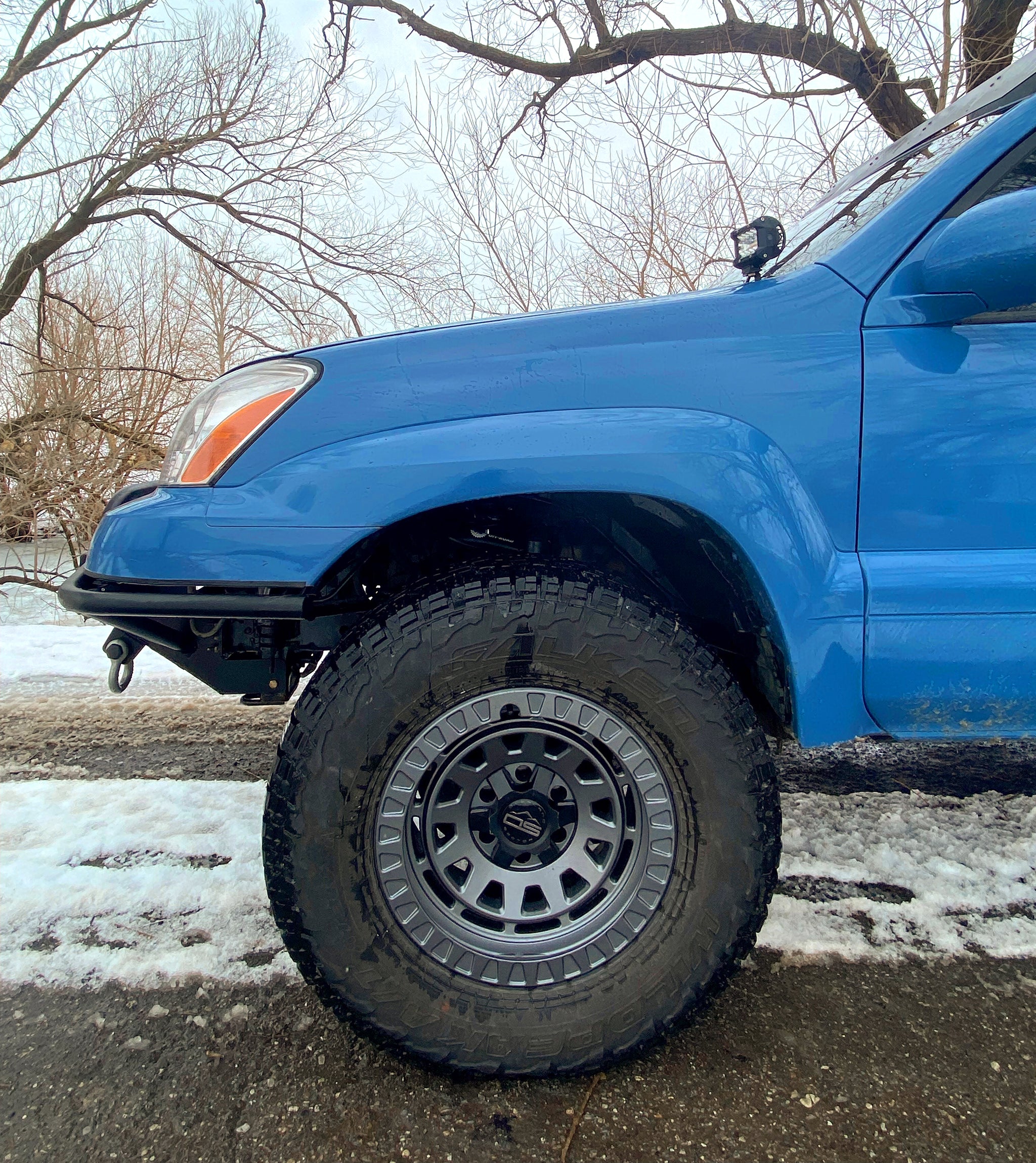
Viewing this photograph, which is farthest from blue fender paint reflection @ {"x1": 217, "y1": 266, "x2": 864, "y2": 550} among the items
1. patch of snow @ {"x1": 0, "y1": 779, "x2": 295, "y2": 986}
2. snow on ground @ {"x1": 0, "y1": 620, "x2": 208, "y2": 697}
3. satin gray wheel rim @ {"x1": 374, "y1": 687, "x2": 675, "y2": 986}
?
snow on ground @ {"x1": 0, "y1": 620, "x2": 208, "y2": 697}

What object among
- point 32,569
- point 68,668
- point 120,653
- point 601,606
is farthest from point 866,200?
point 32,569

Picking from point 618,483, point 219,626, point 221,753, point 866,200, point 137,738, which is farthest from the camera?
point 137,738

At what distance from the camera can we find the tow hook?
1861 millimetres

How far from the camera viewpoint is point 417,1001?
60.4 inches

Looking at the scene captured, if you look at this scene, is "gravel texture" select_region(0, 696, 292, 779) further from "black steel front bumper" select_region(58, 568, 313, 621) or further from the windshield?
the windshield

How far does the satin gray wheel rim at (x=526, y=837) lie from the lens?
157cm

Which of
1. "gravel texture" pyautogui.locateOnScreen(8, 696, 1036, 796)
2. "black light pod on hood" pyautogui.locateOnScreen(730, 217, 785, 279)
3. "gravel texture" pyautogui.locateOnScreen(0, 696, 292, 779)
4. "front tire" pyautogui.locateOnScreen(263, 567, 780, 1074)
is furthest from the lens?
"gravel texture" pyautogui.locateOnScreen(0, 696, 292, 779)

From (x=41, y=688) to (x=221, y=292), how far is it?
5299mm

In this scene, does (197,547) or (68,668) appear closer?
(197,547)

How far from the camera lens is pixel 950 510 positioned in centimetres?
162

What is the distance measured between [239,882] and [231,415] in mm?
1409

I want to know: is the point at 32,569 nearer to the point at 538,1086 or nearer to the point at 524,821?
the point at 524,821

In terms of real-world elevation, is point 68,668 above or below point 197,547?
below

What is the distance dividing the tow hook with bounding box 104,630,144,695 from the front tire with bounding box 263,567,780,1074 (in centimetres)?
60
